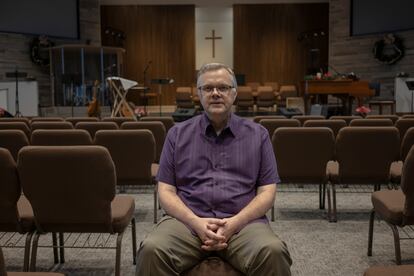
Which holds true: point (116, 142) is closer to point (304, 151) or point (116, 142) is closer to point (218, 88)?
point (304, 151)

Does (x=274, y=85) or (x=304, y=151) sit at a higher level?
(x=274, y=85)

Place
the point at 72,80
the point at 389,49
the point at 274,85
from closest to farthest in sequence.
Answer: the point at 72,80, the point at 389,49, the point at 274,85

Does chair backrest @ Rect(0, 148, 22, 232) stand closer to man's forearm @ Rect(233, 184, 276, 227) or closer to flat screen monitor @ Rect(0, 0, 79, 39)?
man's forearm @ Rect(233, 184, 276, 227)

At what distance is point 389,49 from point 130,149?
11991 millimetres

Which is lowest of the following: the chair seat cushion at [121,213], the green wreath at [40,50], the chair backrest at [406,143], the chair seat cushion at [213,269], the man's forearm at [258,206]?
the chair seat cushion at [213,269]

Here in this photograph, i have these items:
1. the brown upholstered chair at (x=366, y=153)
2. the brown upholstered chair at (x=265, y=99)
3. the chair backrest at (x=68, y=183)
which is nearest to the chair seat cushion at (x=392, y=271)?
the chair backrest at (x=68, y=183)

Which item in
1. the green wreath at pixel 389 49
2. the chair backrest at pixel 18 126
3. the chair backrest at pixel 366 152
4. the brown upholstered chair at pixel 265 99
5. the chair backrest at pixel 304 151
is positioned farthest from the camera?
the brown upholstered chair at pixel 265 99

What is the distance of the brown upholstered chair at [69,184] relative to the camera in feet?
8.84

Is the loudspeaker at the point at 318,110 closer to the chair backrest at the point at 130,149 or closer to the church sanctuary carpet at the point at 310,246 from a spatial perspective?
the church sanctuary carpet at the point at 310,246

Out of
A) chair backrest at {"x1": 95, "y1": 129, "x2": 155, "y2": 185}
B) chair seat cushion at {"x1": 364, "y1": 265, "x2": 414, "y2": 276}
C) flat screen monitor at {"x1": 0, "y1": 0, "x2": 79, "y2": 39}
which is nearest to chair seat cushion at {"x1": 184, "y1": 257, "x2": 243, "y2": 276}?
chair seat cushion at {"x1": 364, "y1": 265, "x2": 414, "y2": 276}

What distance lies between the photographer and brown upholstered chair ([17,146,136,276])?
2695 mm

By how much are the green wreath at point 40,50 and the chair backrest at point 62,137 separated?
421 inches

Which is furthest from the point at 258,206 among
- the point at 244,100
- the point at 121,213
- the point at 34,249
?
the point at 244,100

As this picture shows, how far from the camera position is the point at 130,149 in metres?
4.24
